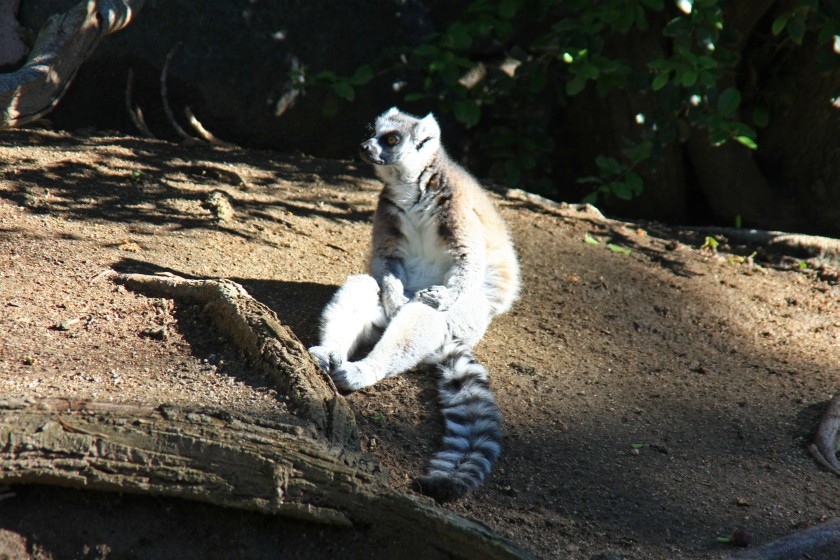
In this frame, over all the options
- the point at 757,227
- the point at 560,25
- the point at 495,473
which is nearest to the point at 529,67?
the point at 560,25

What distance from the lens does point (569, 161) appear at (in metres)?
8.31

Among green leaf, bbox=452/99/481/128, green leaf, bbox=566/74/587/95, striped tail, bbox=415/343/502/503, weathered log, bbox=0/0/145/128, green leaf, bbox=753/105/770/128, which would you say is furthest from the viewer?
green leaf, bbox=753/105/770/128

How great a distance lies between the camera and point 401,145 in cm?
476

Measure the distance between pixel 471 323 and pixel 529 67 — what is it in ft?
9.95

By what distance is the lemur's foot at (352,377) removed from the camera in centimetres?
371

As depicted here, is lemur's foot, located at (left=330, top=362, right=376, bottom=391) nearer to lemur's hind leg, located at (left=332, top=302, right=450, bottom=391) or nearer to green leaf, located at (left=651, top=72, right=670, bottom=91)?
lemur's hind leg, located at (left=332, top=302, right=450, bottom=391)

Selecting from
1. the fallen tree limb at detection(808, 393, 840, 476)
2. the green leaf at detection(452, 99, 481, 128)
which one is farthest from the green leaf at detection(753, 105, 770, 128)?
the fallen tree limb at detection(808, 393, 840, 476)

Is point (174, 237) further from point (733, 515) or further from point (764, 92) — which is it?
point (764, 92)

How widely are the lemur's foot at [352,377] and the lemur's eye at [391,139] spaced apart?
1.52 m

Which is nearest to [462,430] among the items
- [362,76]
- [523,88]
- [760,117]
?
[362,76]

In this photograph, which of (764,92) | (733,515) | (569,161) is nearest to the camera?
(733,515)

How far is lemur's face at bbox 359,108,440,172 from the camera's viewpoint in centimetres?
472

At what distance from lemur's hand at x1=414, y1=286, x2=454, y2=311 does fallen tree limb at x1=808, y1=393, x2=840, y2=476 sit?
1.97 metres

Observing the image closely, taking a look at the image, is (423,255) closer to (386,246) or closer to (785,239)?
(386,246)
